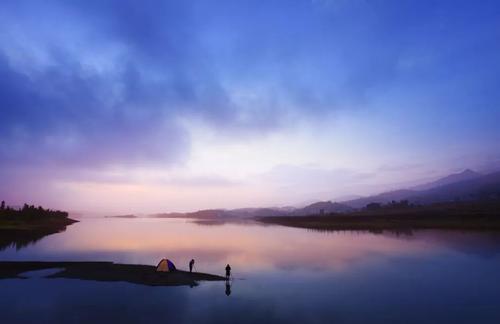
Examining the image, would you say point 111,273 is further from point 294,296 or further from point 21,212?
point 21,212

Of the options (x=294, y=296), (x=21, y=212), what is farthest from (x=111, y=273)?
(x=21, y=212)

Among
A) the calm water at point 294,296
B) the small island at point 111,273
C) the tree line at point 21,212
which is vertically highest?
the tree line at point 21,212

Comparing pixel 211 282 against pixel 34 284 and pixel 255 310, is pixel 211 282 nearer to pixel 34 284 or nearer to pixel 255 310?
pixel 255 310

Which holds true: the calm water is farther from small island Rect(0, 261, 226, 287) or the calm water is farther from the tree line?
the tree line

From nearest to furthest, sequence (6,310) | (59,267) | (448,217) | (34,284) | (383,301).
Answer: (6,310) → (383,301) → (34,284) → (59,267) → (448,217)

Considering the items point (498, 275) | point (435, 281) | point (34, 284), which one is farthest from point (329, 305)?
point (34, 284)

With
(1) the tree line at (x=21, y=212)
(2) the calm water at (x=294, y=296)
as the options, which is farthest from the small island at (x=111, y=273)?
(1) the tree line at (x=21, y=212)

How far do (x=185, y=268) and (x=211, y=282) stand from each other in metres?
→ 13.6

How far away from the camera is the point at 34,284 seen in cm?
4159

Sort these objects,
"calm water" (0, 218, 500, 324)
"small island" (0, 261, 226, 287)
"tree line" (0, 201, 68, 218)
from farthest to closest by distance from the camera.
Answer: "tree line" (0, 201, 68, 218) → "small island" (0, 261, 226, 287) → "calm water" (0, 218, 500, 324)

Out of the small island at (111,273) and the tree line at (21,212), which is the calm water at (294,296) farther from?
the tree line at (21,212)

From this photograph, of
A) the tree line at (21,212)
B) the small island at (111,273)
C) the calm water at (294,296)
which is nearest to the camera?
the calm water at (294,296)

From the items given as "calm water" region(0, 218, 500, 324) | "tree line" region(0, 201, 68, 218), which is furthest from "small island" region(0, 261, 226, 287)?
"tree line" region(0, 201, 68, 218)

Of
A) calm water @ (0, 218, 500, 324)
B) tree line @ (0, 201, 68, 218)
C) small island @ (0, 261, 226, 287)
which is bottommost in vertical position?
→ calm water @ (0, 218, 500, 324)
